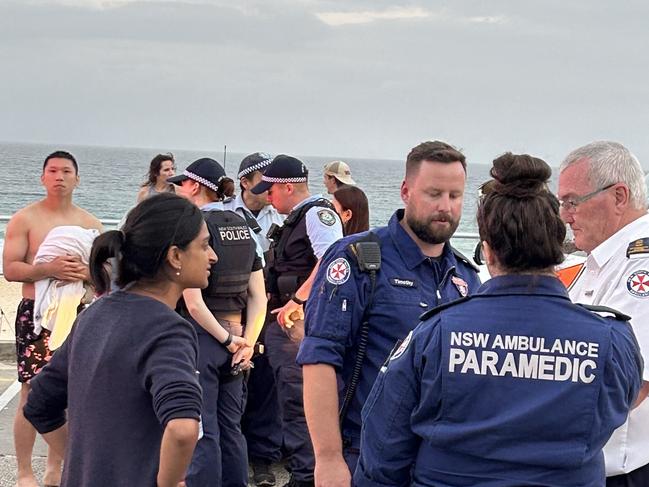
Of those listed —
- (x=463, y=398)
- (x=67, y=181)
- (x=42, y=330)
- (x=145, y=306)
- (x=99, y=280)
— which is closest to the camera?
(x=463, y=398)

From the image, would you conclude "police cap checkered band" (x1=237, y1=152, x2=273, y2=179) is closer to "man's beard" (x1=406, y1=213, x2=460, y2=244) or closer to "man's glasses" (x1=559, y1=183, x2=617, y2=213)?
"man's beard" (x1=406, y1=213, x2=460, y2=244)

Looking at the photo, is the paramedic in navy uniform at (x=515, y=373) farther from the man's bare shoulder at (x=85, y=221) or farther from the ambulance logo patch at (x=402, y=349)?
the man's bare shoulder at (x=85, y=221)

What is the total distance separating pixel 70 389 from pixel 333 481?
0.92 metres

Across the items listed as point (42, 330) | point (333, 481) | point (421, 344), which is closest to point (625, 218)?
point (421, 344)

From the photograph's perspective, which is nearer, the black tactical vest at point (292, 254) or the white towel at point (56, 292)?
the white towel at point (56, 292)

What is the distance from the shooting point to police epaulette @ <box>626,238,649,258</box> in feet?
10.1

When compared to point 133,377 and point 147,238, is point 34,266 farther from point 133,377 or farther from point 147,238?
point 133,377

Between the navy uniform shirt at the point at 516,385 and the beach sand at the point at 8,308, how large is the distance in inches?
237

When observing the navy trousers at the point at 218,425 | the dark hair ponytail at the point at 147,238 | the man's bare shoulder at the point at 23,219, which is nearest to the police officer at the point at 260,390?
the navy trousers at the point at 218,425

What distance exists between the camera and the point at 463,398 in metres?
2.40

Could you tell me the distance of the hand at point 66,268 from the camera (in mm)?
5363

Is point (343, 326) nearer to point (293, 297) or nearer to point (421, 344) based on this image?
point (421, 344)

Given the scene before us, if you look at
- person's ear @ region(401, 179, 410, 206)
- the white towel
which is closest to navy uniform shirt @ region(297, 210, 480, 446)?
person's ear @ region(401, 179, 410, 206)

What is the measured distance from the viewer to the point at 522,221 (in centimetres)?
246
